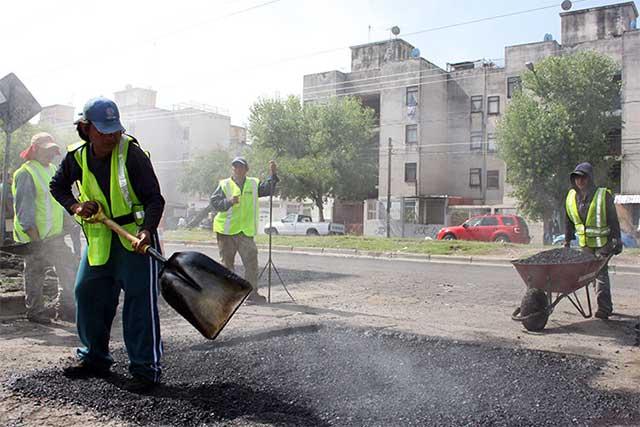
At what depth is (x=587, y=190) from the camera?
6.68 meters

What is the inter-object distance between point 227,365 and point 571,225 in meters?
4.71

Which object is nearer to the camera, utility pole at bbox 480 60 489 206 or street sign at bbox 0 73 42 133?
street sign at bbox 0 73 42 133

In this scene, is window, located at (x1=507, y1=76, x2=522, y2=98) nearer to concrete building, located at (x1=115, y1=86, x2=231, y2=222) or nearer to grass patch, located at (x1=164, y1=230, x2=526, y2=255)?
grass patch, located at (x1=164, y1=230, x2=526, y2=255)

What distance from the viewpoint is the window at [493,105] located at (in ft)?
136

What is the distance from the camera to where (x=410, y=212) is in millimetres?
41781

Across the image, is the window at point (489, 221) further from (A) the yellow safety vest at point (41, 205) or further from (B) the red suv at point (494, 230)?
(A) the yellow safety vest at point (41, 205)

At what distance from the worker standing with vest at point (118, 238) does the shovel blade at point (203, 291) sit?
0.71 feet

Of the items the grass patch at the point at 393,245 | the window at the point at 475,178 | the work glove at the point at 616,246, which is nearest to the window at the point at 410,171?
the window at the point at 475,178

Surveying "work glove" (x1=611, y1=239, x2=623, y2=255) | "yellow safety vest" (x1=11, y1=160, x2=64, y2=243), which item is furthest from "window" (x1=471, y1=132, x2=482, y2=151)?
"yellow safety vest" (x1=11, y1=160, x2=64, y2=243)

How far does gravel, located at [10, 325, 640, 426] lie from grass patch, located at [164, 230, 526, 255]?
520 inches

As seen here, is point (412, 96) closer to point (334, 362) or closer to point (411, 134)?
point (411, 134)

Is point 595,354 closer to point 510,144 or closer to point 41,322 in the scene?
point 41,322

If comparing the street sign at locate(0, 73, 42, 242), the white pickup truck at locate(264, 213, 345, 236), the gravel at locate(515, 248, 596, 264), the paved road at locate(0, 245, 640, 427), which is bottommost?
the white pickup truck at locate(264, 213, 345, 236)

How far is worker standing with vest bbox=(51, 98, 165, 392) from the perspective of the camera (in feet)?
11.9
